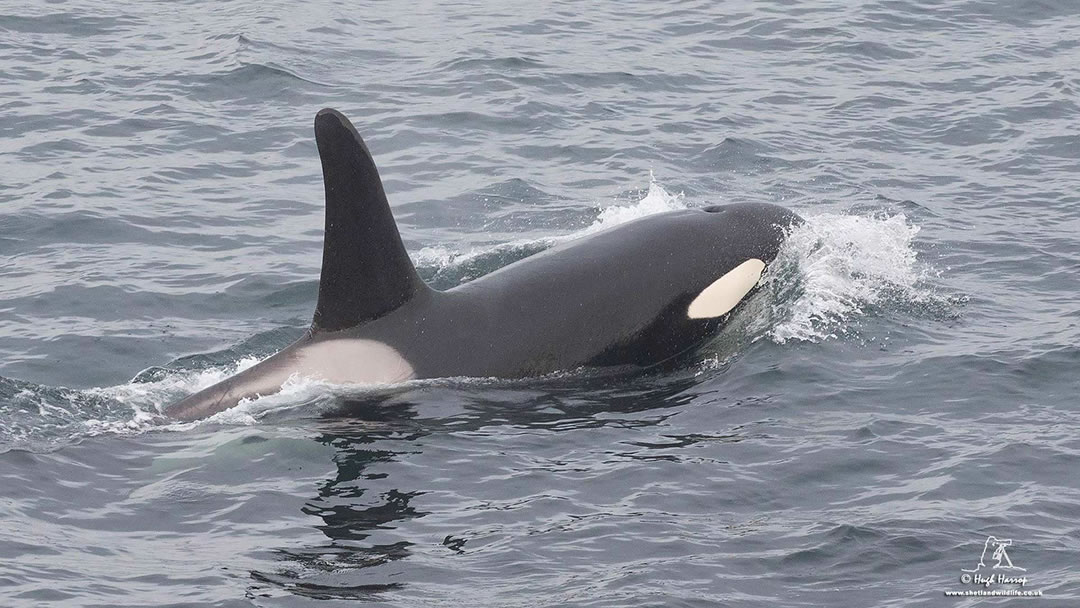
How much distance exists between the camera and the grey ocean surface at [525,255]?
9.91 meters

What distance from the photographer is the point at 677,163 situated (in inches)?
813

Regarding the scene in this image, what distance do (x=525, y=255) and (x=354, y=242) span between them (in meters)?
4.83

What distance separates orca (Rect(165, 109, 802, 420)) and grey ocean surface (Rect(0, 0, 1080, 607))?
19 cm

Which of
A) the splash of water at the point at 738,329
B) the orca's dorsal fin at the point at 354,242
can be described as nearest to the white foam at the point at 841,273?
the splash of water at the point at 738,329

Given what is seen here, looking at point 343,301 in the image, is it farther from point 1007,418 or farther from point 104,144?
point 104,144

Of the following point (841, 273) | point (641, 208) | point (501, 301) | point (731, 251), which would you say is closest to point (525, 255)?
point (641, 208)

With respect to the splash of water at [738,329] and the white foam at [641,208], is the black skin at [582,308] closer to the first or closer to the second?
the splash of water at [738,329]

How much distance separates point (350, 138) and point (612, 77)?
13.7 metres

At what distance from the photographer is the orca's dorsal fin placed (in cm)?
1129

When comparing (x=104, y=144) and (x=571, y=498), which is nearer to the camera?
(x=571, y=498)

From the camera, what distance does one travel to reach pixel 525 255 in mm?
16375

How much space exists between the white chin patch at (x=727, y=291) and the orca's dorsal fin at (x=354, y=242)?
262cm

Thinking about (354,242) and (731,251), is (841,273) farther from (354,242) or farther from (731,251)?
(354,242)

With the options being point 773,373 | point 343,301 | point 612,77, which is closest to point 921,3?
point 612,77
